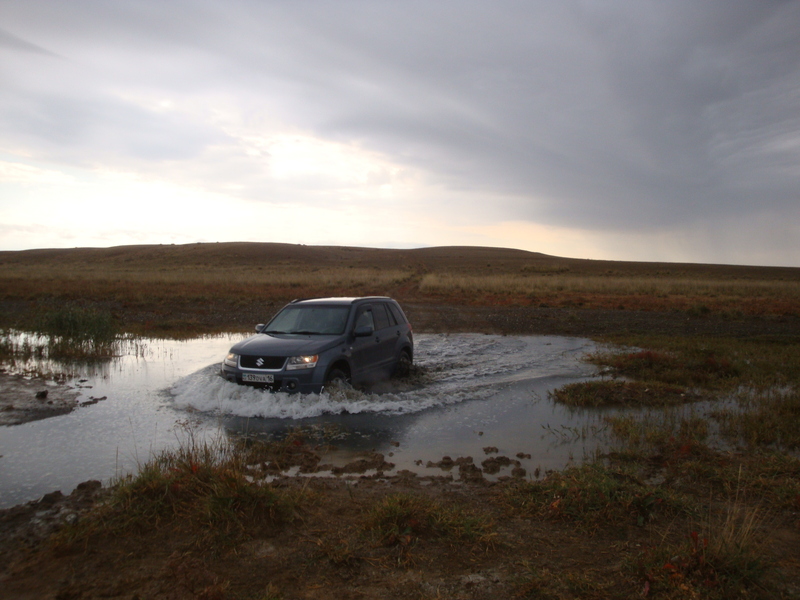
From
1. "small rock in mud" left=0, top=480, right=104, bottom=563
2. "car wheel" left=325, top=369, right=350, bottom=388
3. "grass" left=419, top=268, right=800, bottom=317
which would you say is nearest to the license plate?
"car wheel" left=325, top=369, right=350, bottom=388

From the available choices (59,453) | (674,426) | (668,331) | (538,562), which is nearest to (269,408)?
(59,453)

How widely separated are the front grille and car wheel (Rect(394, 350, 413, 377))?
2.96 m

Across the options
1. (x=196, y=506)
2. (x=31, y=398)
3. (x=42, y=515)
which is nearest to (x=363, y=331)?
(x=196, y=506)

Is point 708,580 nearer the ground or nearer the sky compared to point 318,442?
nearer the sky

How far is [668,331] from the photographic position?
728 inches

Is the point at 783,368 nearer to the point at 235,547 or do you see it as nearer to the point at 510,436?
the point at 510,436

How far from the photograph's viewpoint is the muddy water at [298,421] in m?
6.07

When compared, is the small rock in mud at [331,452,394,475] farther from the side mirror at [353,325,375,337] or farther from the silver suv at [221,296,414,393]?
the side mirror at [353,325,375,337]

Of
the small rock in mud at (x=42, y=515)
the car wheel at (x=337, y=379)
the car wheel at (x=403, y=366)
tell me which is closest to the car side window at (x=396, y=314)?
the car wheel at (x=403, y=366)

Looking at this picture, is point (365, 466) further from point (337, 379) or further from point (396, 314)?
point (396, 314)

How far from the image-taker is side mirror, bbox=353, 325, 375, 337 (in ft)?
29.6

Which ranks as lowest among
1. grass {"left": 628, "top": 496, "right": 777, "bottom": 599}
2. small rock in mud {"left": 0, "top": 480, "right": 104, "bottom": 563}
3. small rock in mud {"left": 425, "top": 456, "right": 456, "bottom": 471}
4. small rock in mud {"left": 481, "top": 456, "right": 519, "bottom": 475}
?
small rock in mud {"left": 425, "top": 456, "right": 456, "bottom": 471}

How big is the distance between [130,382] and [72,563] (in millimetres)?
7080

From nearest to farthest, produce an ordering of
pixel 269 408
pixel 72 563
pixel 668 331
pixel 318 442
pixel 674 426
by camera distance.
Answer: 1. pixel 72 563
2. pixel 318 442
3. pixel 674 426
4. pixel 269 408
5. pixel 668 331
